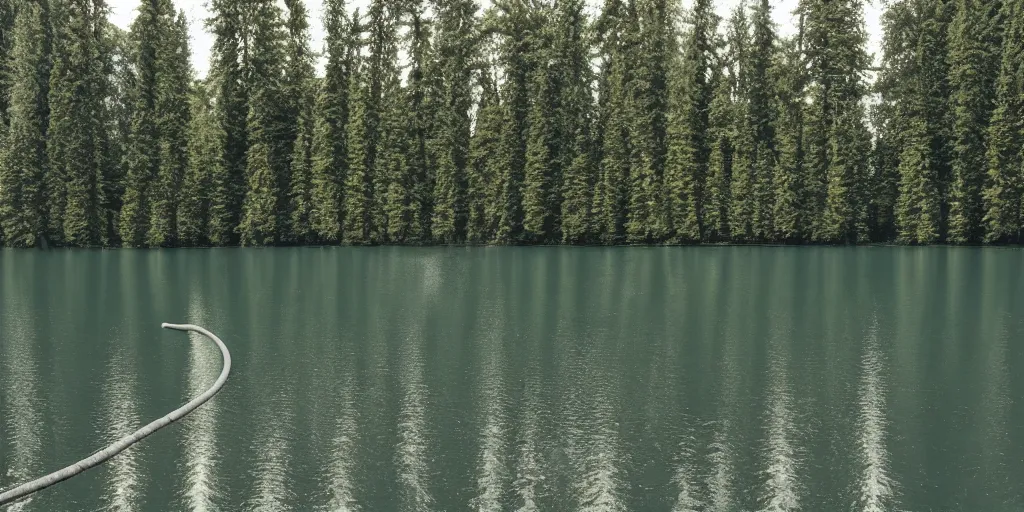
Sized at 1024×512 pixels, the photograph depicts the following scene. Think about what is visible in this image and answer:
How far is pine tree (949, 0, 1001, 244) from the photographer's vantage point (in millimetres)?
61594

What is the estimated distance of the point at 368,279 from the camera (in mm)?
40312

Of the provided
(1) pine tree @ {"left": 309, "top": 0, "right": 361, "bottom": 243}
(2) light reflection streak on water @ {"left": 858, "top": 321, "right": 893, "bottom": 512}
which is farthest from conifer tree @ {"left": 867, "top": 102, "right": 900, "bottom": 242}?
(2) light reflection streak on water @ {"left": 858, "top": 321, "right": 893, "bottom": 512}

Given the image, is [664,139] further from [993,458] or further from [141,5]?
[993,458]

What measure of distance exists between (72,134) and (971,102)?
58.3 metres

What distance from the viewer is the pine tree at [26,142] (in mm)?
67188

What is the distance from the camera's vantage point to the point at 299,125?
70500 mm

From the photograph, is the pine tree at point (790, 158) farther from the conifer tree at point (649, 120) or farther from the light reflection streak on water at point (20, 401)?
the light reflection streak on water at point (20, 401)

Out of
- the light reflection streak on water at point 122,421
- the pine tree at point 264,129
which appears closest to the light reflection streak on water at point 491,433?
the light reflection streak on water at point 122,421

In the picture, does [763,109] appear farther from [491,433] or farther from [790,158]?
[491,433]

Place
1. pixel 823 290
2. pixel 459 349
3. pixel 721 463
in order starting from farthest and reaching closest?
1. pixel 823 290
2. pixel 459 349
3. pixel 721 463

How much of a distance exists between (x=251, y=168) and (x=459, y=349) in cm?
5169

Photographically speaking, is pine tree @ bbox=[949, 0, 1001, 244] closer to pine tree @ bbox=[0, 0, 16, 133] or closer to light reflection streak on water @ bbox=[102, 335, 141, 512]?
light reflection streak on water @ bbox=[102, 335, 141, 512]

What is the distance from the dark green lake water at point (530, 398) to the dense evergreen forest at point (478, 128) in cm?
3289

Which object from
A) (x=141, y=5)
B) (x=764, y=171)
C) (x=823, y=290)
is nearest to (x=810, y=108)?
(x=764, y=171)
